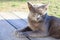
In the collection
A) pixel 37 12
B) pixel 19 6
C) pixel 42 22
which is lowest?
pixel 19 6

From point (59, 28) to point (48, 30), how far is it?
179 mm

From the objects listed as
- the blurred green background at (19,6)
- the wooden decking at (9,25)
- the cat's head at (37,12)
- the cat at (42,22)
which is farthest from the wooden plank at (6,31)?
the blurred green background at (19,6)

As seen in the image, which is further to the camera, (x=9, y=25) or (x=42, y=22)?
(x=9, y=25)

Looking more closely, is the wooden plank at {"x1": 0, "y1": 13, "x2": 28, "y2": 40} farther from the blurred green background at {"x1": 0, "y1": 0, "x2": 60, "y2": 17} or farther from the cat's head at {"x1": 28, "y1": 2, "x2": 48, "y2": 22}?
the blurred green background at {"x1": 0, "y1": 0, "x2": 60, "y2": 17}

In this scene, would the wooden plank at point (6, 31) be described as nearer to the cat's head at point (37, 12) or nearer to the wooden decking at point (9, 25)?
the wooden decking at point (9, 25)

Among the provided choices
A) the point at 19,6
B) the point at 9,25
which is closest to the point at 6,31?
the point at 9,25

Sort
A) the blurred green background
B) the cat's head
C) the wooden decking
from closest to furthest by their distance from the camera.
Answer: the cat's head < the wooden decking < the blurred green background

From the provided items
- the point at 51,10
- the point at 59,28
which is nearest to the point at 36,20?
Answer: the point at 59,28

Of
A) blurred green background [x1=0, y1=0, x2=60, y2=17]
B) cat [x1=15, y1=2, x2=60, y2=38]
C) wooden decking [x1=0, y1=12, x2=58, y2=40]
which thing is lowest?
blurred green background [x1=0, y1=0, x2=60, y2=17]

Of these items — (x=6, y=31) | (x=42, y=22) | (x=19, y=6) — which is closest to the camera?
(x=42, y=22)

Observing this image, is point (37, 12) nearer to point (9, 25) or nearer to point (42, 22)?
point (42, 22)

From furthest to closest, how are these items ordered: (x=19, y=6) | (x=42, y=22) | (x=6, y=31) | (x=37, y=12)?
1. (x=19, y=6)
2. (x=6, y=31)
3. (x=42, y=22)
4. (x=37, y=12)

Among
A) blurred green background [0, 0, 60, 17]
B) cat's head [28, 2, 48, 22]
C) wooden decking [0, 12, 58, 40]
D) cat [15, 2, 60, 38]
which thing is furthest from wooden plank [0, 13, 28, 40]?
blurred green background [0, 0, 60, 17]

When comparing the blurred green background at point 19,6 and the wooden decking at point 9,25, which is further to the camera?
the blurred green background at point 19,6
